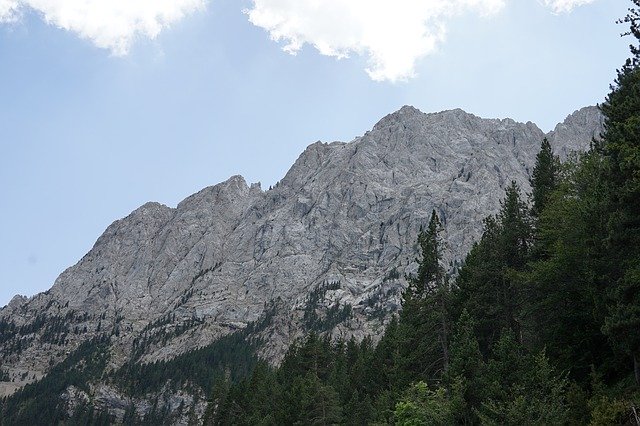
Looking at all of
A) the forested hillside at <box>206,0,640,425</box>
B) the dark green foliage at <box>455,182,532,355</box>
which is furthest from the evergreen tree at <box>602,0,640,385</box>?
the dark green foliage at <box>455,182,532,355</box>

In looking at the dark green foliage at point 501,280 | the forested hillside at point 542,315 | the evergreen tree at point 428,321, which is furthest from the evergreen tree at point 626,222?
the evergreen tree at point 428,321

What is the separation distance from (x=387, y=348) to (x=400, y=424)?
3092 centimetres

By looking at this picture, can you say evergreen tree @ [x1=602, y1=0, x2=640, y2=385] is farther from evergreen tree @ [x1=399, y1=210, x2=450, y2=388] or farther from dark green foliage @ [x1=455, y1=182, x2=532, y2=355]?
evergreen tree @ [x1=399, y1=210, x2=450, y2=388]

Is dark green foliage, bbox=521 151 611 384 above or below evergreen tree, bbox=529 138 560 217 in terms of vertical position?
below

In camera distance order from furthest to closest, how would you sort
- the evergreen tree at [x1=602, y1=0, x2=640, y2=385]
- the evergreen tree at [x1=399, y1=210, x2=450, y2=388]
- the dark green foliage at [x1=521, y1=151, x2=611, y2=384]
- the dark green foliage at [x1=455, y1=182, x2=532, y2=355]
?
1. the evergreen tree at [x1=399, y1=210, x2=450, y2=388]
2. the dark green foliage at [x1=455, y1=182, x2=532, y2=355]
3. the dark green foliage at [x1=521, y1=151, x2=611, y2=384]
4. the evergreen tree at [x1=602, y1=0, x2=640, y2=385]

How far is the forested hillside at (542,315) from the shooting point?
21.7 metres

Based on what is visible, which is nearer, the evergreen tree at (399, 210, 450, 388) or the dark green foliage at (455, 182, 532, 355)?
the dark green foliage at (455, 182, 532, 355)

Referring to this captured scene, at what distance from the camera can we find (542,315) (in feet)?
105

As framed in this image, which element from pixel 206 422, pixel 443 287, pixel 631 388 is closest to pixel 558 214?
pixel 443 287

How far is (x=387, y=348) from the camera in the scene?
58969mm

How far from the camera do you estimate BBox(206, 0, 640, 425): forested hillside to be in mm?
21734

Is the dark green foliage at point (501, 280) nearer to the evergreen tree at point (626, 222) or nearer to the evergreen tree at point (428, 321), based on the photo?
the evergreen tree at point (428, 321)

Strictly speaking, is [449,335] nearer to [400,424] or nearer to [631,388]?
[400,424]

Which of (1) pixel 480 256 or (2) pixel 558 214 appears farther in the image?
(1) pixel 480 256
